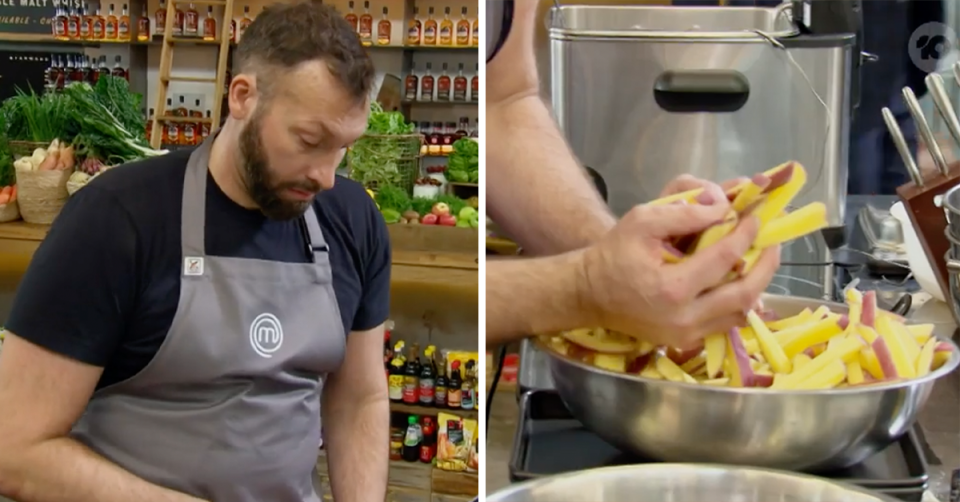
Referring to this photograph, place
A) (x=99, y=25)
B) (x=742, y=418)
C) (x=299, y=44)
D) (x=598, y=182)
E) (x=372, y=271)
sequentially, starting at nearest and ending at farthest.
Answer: (x=742, y=418) → (x=598, y=182) → (x=299, y=44) → (x=372, y=271) → (x=99, y=25)

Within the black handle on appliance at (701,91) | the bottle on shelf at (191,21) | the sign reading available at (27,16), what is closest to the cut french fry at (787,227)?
the black handle on appliance at (701,91)

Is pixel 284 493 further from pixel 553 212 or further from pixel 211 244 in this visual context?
pixel 553 212

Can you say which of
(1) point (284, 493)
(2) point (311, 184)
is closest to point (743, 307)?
(2) point (311, 184)

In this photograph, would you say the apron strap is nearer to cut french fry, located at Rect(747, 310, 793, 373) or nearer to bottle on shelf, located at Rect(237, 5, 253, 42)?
bottle on shelf, located at Rect(237, 5, 253, 42)

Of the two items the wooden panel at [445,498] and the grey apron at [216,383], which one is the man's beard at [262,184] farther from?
the wooden panel at [445,498]

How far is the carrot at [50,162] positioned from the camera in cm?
109

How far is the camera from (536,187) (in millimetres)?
579

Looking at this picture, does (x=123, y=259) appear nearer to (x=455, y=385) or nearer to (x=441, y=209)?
(x=441, y=209)

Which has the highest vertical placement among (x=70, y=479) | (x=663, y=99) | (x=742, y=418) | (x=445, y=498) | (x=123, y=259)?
(x=663, y=99)

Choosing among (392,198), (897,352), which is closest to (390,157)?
(392,198)

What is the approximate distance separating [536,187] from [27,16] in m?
0.97

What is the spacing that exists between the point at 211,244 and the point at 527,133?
0.48 m

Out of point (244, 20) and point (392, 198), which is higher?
point (244, 20)

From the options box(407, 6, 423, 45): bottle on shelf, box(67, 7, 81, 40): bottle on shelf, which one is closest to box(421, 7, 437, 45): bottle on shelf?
box(407, 6, 423, 45): bottle on shelf
